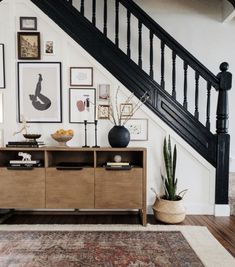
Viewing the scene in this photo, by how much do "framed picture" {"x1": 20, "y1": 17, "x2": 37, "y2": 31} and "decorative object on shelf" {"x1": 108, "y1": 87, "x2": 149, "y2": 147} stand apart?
1136 mm

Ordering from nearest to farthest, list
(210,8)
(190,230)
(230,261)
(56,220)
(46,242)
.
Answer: (230,261) → (46,242) → (190,230) → (56,220) → (210,8)

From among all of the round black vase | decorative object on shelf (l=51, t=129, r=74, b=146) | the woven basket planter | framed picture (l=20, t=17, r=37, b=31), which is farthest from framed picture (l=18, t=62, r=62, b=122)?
the woven basket planter

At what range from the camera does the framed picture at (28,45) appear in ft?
9.70

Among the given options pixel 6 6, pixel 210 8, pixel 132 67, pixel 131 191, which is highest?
pixel 210 8

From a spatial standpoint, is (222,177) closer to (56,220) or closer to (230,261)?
(230,261)

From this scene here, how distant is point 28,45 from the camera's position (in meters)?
2.96

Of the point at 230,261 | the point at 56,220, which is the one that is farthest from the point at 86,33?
the point at 230,261

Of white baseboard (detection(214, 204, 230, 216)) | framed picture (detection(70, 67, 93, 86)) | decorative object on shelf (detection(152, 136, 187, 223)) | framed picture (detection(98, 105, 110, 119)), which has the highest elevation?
framed picture (detection(70, 67, 93, 86))

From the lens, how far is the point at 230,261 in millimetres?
1901

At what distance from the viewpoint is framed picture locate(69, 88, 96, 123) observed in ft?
9.84

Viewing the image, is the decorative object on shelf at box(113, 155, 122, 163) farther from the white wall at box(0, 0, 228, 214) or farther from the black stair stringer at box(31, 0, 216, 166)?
the black stair stringer at box(31, 0, 216, 166)

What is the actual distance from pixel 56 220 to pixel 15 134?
1.02m

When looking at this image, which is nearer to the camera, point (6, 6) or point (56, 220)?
point (56, 220)

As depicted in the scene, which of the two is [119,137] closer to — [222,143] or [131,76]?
[131,76]
